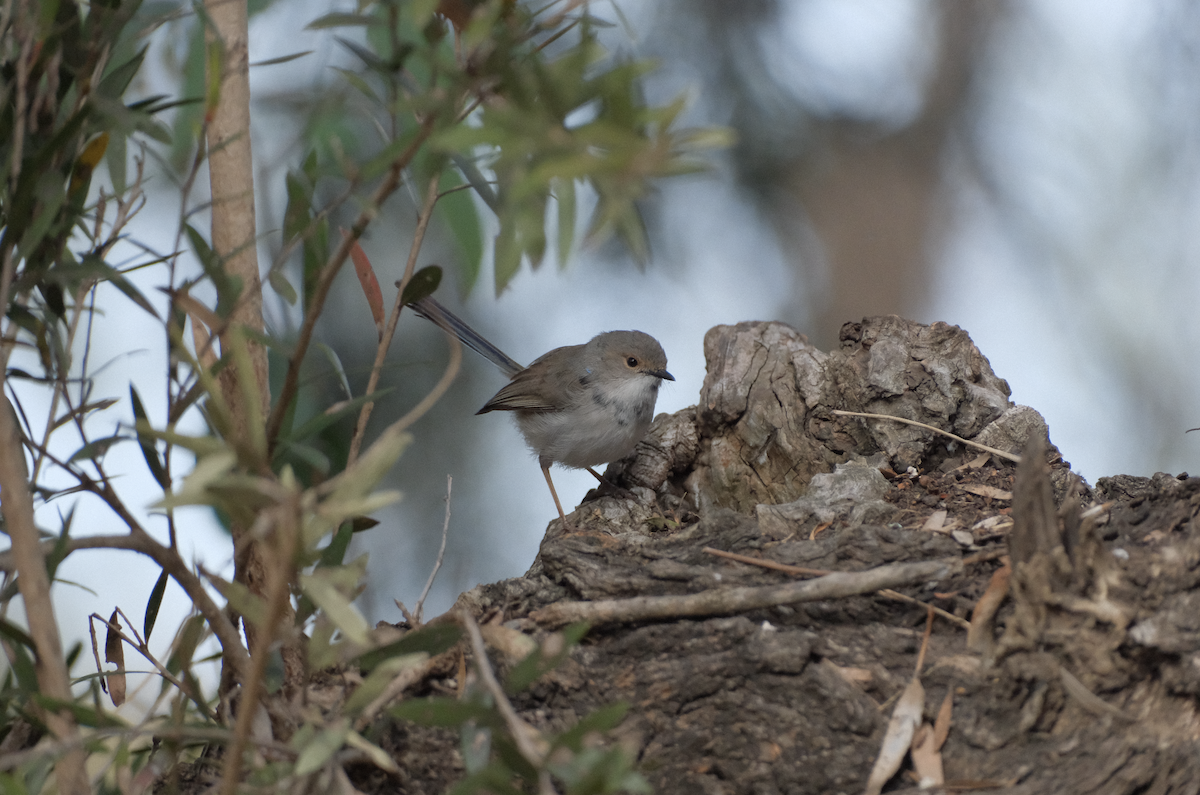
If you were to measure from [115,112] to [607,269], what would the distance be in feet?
13.2

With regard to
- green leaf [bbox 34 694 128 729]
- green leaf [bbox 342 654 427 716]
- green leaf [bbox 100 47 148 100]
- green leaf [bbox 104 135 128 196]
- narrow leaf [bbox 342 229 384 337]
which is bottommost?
green leaf [bbox 34 694 128 729]

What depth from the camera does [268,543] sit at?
120cm

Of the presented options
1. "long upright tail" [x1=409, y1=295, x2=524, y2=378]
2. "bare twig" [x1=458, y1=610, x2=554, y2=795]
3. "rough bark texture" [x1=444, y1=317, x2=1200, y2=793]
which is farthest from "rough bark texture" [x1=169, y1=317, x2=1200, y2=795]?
"long upright tail" [x1=409, y1=295, x2=524, y2=378]

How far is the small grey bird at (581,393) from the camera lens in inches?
201

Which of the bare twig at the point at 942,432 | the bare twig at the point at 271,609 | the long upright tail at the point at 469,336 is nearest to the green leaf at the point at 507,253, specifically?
the bare twig at the point at 271,609

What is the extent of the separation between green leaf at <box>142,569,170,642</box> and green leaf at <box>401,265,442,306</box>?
812 mm

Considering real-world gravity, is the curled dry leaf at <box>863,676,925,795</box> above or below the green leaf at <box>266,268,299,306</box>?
below

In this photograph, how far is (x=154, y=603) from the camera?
213 cm

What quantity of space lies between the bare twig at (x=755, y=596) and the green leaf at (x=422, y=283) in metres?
0.80

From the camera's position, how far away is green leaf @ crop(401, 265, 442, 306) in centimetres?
191

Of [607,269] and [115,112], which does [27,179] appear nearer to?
[115,112]

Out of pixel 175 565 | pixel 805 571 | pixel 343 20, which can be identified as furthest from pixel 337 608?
pixel 805 571

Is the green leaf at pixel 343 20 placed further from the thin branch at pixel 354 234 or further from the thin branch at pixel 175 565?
the thin branch at pixel 175 565

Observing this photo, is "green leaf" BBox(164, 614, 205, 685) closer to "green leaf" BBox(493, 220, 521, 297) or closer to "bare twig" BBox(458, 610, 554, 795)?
"bare twig" BBox(458, 610, 554, 795)
